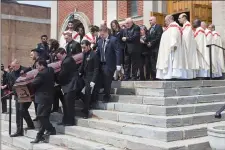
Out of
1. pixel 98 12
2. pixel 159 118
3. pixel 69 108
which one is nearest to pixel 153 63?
pixel 69 108

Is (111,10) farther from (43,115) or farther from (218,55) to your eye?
(43,115)

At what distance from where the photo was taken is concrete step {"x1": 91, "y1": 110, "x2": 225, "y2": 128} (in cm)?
621

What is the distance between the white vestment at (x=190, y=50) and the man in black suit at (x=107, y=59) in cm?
178

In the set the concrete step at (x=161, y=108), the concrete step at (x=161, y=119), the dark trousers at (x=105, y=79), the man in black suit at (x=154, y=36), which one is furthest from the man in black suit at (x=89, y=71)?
the man in black suit at (x=154, y=36)

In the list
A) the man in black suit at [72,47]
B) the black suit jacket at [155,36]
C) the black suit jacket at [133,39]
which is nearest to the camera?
the man in black suit at [72,47]

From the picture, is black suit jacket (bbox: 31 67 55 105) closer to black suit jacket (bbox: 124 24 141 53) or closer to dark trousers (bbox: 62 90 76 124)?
dark trousers (bbox: 62 90 76 124)

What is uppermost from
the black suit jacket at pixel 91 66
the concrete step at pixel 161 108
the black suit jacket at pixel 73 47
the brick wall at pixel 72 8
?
the brick wall at pixel 72 8

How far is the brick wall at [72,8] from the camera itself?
16.5m

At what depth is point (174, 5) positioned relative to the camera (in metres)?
13.7

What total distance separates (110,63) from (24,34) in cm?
2254

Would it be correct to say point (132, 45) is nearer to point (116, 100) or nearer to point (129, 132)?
point (116, 100)

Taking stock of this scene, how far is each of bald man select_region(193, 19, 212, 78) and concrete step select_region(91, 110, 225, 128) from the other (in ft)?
7.92

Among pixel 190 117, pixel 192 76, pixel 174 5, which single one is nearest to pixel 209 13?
pixel 174 5

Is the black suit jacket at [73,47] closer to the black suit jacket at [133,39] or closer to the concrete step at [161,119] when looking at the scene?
the black suit jacket at [133,39]
